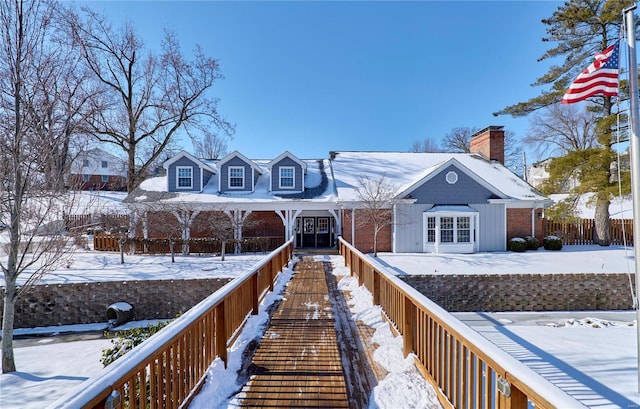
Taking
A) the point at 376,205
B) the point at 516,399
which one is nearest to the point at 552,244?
the point at 376,205

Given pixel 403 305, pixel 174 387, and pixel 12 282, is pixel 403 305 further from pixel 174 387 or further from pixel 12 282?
pixel 12 282

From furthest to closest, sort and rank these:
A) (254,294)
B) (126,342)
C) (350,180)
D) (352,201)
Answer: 1. (350,180)
2. (352,201)
3. (254,294)
4. (126,342)

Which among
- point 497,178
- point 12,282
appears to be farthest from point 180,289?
point 497,178

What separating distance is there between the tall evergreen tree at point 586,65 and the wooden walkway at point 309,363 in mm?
15249

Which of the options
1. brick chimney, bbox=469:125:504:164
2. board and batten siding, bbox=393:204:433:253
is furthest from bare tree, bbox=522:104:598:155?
board and batten siding, bbox=393:204:433:253

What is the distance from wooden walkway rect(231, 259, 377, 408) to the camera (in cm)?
299

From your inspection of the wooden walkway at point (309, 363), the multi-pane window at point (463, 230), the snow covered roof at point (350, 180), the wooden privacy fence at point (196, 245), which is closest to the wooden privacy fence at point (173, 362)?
the wooden walkway at point (309, 363)

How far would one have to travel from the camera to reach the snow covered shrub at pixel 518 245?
582 inches

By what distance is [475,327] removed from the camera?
8.02m

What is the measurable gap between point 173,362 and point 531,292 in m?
11.4

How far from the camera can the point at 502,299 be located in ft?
33.0

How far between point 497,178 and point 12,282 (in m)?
20.3

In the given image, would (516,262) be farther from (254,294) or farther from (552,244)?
(254,294)

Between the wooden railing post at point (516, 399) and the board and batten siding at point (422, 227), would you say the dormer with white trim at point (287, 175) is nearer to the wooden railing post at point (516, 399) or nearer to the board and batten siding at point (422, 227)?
the board and batten siding at point (422, 227)
